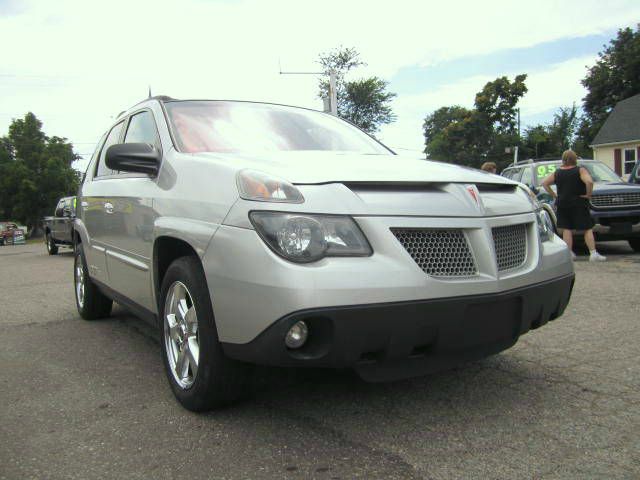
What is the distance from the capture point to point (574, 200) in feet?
28.8

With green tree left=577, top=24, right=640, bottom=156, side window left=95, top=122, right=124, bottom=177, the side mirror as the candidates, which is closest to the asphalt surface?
the side mirror

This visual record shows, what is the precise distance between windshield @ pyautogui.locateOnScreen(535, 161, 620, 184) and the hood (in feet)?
26.4

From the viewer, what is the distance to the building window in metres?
36.5

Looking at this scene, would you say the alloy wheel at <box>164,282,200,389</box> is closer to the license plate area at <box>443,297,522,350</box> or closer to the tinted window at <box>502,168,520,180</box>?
the license plate area at <box>443,297,522,350</box>

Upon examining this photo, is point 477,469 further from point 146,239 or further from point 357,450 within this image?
point 146,239

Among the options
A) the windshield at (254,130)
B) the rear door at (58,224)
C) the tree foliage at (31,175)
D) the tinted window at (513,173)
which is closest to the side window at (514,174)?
the tinted window at (513,173)

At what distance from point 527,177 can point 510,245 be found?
908cm

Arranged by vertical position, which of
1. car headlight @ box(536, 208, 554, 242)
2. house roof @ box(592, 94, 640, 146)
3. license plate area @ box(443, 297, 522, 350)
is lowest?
license plate area @ box(443, 297, 522, 350)

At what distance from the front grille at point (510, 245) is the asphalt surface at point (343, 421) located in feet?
2.32

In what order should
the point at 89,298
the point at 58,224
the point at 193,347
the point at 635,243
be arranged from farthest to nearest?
1. the point at 58,224
2. the point at 635,243
3. the point at 89,298
4. the point at 193,347

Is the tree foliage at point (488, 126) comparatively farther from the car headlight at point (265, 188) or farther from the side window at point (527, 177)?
the car headlight at point (265, 188)

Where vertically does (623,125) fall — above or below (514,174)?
above

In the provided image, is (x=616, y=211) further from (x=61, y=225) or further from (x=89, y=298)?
(x=61, y=225)

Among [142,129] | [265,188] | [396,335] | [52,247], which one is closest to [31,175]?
[52,247]
